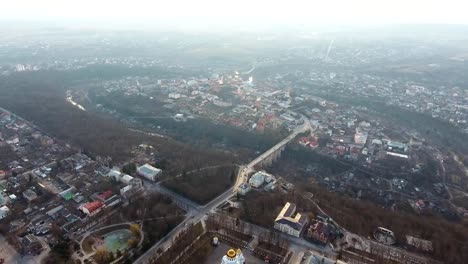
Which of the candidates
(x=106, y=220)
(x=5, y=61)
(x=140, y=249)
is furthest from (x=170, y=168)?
(x=5, y=61)

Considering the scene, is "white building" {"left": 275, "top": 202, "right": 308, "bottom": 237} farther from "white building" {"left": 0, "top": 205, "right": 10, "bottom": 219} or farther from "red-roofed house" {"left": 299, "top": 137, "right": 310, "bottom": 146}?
"white building" {"left": 0, "top": 205, "right": 10, "bottom": 219}

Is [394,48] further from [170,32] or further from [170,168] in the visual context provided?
[170,168]

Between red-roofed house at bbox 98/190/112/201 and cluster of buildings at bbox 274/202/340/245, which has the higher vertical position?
cluster of buildings at bbox 274/202/340/245

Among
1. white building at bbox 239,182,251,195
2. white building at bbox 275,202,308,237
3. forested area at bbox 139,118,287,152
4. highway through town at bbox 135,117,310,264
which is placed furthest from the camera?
forested area at bbox 139,118,287,152

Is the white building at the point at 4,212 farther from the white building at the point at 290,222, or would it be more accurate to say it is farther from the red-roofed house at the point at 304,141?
the red-roofed house at the point at 304,141

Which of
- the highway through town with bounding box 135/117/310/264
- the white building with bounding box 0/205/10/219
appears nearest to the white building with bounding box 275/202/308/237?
the highway through town with bounding box 135/117/310/264

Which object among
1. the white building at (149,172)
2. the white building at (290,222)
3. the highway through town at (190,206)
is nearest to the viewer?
the highway through town at (190,206)

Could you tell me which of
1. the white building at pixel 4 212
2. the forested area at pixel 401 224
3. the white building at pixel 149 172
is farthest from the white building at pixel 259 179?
the white building at pixel 4 212
